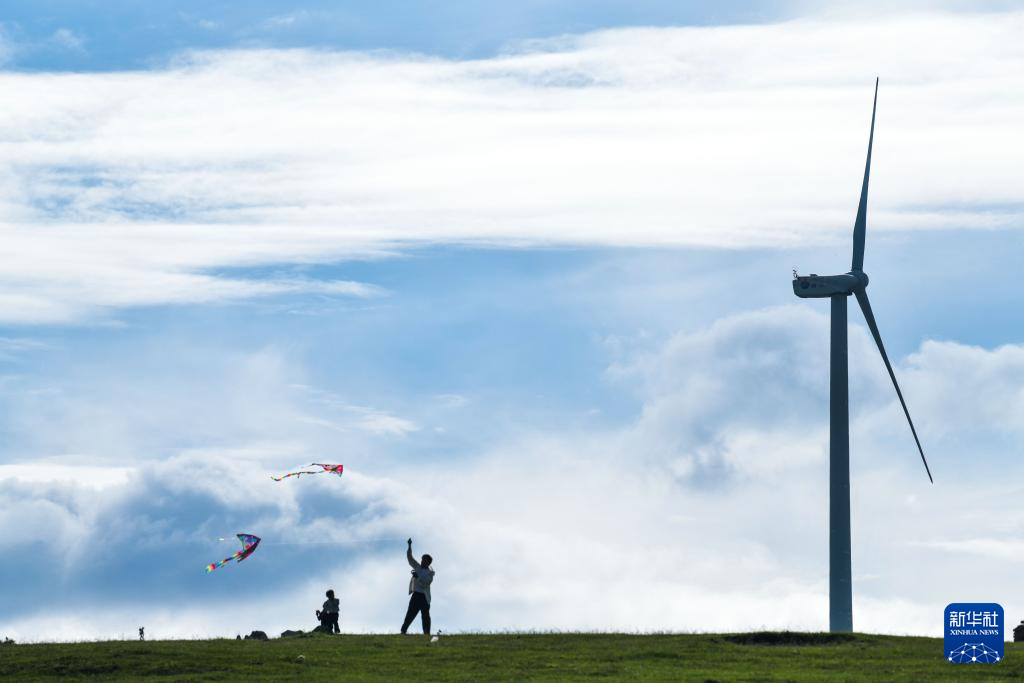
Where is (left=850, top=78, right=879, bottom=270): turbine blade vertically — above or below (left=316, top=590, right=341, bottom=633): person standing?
above

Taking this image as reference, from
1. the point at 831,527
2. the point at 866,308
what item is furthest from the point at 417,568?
the point at 866,308

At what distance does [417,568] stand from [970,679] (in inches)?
824

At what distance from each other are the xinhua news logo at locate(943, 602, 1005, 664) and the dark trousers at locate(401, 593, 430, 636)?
19250 millimetres

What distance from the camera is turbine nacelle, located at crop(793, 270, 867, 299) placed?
295 ft

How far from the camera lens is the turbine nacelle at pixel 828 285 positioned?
9006 centimetres

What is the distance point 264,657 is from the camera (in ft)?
177

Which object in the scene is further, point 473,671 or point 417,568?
point 417,568

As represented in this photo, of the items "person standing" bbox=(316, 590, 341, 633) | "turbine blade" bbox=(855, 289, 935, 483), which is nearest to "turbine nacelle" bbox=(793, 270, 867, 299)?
"turbine blade" bbox=(855, 289, 935, 483)

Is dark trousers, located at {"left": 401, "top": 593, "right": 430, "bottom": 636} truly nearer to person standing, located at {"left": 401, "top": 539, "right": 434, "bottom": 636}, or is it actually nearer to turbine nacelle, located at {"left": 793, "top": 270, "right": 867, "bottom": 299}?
person standing, located at {"left": 401, "top": 539, "right": 434, "bottom": 636}

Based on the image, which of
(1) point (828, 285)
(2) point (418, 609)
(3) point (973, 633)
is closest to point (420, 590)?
(2) point (418, 609)

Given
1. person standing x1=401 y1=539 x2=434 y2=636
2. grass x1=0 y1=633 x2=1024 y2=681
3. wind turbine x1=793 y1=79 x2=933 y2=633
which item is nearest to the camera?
grass x1=0 y1=633 x2=1024 y2=681

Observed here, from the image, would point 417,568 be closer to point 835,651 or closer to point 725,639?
point 725,639

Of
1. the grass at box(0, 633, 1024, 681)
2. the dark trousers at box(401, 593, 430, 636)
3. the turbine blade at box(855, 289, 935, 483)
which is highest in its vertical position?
the turbine blade at box(855, 289, 935, 483)

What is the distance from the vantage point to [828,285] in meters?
90.3
